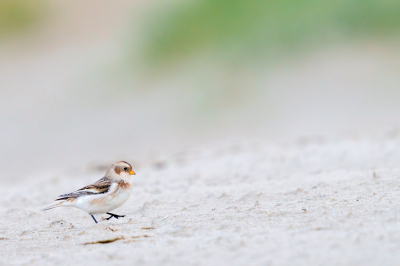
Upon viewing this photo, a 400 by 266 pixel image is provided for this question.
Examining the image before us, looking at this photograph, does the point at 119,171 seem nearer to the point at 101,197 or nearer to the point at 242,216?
the point at 101,197

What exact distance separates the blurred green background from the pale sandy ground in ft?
13.1

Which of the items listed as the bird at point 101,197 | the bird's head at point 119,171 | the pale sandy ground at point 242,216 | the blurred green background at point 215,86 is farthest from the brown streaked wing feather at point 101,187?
the blurred green background at point 215,86

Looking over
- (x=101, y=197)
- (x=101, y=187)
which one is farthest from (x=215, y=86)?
(x=101, y=197)

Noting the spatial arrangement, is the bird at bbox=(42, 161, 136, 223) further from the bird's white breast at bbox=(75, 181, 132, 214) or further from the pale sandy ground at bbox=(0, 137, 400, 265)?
the pale sandy ground at bbox=(0, 137, 400, 265)

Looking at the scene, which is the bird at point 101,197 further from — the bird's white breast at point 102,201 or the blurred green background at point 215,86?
the blurred green background at point 215,86

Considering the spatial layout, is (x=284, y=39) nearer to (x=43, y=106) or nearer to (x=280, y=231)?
(x=43, y=106)

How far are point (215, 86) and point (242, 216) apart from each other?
1005 cm

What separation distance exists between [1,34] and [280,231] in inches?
726

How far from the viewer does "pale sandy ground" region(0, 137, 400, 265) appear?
2711 mm

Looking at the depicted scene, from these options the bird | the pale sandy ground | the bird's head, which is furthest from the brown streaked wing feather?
the pale sandy ground

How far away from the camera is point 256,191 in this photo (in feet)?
16.2

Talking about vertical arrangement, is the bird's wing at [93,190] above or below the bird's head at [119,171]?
below

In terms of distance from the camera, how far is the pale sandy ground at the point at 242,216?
2.71 metres

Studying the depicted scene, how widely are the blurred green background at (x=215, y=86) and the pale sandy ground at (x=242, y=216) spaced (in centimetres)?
400
